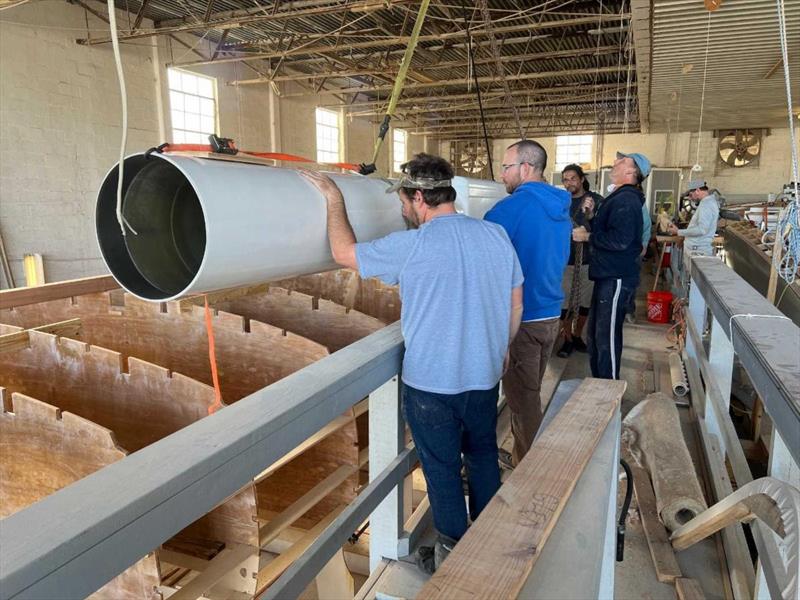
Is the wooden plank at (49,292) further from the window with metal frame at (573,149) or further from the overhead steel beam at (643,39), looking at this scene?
the window with metal frame at (573,149)

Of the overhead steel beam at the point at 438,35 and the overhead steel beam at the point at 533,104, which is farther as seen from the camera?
the overhead steel beam at the point at 533,104

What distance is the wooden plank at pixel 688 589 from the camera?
1741mm

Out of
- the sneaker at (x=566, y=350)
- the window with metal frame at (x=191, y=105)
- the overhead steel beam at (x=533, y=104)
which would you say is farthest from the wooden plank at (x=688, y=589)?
the overhead steel beam at (x=533, y=104)

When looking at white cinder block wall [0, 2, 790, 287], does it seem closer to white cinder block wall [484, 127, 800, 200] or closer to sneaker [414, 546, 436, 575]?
sneaker [414, 546, 436, 575]

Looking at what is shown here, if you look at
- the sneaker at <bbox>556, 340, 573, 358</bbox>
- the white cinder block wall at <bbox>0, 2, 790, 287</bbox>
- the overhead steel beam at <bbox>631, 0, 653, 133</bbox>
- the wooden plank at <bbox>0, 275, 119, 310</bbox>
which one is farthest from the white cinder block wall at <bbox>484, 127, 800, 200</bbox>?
the wooden plank at <bbox>0, 275, 119, 310</bbox>

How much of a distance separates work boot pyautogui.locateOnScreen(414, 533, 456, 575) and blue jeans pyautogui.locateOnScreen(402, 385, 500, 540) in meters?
0.03

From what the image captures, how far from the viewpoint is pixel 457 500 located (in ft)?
5.93

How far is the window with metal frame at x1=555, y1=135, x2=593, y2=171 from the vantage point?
62.2 feet

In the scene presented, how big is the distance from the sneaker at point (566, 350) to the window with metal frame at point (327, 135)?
10.6m

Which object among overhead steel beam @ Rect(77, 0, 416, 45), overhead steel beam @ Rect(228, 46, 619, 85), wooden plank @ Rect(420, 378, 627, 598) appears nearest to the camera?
wooden plank @ Rect(420, 378, 627, 598)

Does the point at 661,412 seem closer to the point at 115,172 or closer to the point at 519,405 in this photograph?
the point at 519,405

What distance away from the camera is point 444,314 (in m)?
1.69

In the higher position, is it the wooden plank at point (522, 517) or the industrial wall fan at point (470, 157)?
the industrial wall fan at point (470, 157)

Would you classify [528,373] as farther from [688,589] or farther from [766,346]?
[766,346]
